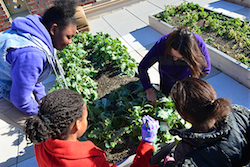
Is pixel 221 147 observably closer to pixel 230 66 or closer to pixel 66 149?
pixel 66 149

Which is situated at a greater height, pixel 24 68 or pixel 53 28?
pixel 53 28

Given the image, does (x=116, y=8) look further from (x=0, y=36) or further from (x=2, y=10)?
(x=0, y=36)

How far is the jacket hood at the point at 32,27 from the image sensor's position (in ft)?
5.49

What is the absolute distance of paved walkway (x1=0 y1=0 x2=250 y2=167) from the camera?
290 cm

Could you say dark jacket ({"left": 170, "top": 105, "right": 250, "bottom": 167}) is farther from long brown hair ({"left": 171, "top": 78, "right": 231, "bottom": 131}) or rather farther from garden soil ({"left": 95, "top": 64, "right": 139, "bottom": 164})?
garden soil ({"left": 95, "top": 64, "right": 139, "bottom": 164})

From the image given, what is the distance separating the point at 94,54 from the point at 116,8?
3.53m

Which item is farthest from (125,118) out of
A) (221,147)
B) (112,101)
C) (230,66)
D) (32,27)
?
(230,66)

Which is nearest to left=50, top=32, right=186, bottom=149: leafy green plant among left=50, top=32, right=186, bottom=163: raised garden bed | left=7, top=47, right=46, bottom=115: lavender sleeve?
left=50, top=32, right=186, bottom=163: raised garden bed

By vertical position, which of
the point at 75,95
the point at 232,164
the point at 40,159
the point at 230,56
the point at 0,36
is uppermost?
the point at 0,36

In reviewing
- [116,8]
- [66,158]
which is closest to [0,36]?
[66,158]

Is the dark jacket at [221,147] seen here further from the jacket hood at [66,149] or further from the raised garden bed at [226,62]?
the raised garden bed at [226,62]

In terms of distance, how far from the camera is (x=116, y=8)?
662 centimetres

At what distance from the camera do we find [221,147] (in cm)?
121

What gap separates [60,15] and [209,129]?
1.70 metres
